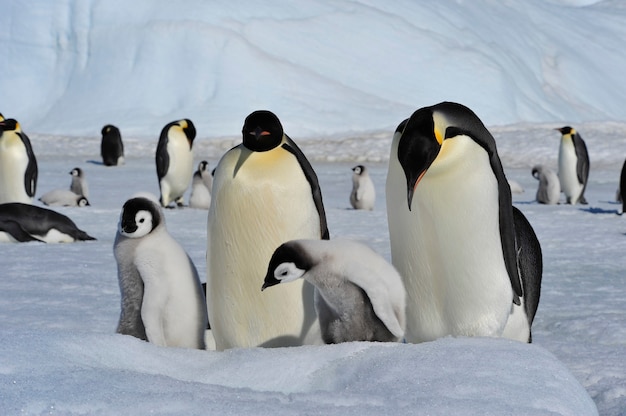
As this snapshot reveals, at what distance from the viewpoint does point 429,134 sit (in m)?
2.72

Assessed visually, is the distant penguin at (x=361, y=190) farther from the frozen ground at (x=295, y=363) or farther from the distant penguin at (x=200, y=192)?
the frozen ground at (x=295, y=363)

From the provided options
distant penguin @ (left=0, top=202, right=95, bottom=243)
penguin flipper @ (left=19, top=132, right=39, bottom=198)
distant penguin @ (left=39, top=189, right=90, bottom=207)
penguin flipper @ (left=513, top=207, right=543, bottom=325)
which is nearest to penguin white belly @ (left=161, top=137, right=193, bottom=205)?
distant penguin @ (left=39, top=189, right=90, bottom=207)

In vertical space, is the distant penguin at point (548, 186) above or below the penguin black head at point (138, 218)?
below

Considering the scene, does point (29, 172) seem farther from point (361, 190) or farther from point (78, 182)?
point (361, 190)

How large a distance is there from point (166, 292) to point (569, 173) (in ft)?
30.2

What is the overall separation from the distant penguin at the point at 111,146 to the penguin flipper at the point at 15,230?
32.7ft

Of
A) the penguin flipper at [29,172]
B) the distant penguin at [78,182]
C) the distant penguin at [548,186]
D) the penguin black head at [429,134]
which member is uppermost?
the penguin black head at [429,134]

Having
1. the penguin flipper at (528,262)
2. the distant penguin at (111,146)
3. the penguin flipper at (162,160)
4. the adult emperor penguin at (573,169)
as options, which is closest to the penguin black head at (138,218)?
the penguin flipper at (528,262)

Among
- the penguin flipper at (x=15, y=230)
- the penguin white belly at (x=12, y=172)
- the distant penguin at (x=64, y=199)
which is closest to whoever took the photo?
the penguin flipper at (x=15, y=230)

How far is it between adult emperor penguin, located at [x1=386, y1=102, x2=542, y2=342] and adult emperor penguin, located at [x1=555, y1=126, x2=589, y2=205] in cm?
869

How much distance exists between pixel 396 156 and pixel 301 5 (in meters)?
26.5

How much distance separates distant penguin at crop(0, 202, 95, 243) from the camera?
675 centimetres

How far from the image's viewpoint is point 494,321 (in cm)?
293

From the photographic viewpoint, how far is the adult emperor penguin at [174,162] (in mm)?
10484
